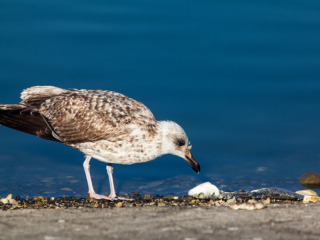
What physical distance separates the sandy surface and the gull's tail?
255 centimetres

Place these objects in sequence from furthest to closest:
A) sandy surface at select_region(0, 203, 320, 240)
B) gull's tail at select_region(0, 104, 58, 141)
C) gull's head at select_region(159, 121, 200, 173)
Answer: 1. gull's tail at select_region(0, 104, 58, 141)
2. gull's head at select_region(159, 121, 200, 173)
3. sandy surface at select_region(0, 203, 320, 240)

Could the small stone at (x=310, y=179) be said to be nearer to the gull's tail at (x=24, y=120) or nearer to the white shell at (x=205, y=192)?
the white shell at (x=205, y=192)

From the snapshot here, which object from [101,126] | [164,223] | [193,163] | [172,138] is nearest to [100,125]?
[101,126]

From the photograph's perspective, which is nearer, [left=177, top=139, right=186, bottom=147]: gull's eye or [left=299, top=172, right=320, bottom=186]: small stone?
[left=177, top=139, right=186, bottom=147]: gull's eye

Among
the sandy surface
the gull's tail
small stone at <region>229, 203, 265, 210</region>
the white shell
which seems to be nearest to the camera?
the sandy surface

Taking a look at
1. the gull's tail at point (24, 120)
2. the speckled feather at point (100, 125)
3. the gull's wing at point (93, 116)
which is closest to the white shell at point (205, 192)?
the speckled feather at point (100, 125)

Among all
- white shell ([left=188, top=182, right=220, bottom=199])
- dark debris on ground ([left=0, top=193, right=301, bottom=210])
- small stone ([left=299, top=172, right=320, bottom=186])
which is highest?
small stone ([left=299, top=172, right=320, bottom=186])

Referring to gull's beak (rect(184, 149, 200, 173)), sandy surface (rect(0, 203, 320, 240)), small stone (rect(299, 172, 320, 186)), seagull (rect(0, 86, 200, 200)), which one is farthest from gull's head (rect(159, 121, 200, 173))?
small stone (rect(299, 172, 320, 186))

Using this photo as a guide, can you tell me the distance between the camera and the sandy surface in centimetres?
449

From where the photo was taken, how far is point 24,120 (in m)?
7.84

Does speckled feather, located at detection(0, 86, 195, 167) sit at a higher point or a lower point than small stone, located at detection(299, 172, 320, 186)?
higher

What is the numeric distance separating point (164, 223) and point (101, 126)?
10.0 feet

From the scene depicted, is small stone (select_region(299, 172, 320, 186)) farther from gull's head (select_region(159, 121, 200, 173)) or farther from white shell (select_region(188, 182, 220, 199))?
gull's head (select_region(159, 121, 200, 173))

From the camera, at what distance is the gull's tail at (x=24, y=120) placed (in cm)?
783
